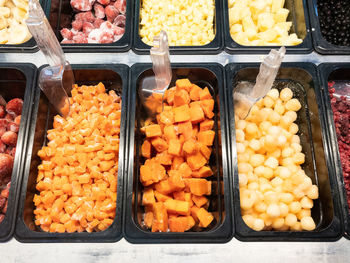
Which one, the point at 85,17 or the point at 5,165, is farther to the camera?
the point at 85,17

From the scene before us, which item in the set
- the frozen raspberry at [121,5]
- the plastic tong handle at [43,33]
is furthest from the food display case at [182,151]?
the plastic tong handle at [43,33]

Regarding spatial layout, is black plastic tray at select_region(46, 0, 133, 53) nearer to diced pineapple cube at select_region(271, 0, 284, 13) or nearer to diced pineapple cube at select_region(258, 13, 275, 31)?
diced pineapple cube at select_region(258, 13, 275, 31)

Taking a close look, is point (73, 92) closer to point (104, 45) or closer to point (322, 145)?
point (104, 45)

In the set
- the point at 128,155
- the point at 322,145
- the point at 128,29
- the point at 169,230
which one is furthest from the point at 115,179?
the point at 322,145

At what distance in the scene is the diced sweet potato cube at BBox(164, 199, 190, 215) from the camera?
147 cm

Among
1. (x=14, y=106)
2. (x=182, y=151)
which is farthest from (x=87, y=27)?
(x=182, y=151)

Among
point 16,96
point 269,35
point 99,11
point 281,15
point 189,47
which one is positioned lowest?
point 16,96

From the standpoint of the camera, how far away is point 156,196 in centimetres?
157

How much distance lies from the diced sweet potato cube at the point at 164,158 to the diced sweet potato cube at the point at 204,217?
301mm

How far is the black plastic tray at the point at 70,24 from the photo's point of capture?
6.09 feet

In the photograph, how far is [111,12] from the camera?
84.5 inches

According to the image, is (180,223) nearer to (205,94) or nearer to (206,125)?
(206,125)

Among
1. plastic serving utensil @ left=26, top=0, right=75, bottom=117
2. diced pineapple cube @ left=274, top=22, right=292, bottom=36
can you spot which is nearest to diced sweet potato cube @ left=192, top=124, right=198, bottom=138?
plastic serving utensil @ left=26, top=0, right=75, bottom=117

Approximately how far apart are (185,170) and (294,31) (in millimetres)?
1285
